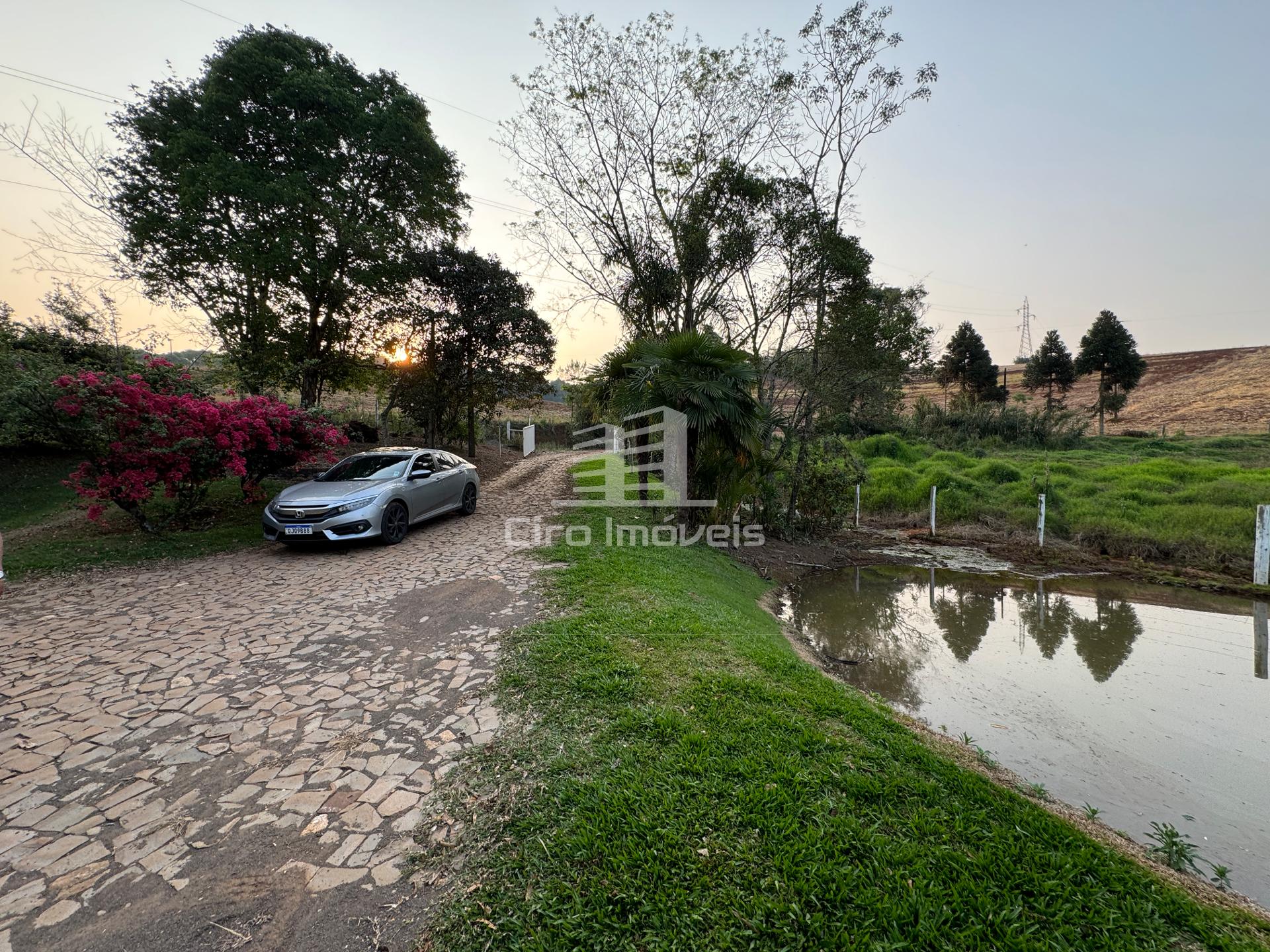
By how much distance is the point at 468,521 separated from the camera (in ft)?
31.6

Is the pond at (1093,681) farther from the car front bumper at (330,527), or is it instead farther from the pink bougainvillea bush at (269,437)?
the pink bougainvillea bush at (269,437)

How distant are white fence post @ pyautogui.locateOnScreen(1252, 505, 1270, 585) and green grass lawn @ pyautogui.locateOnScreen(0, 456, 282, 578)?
54.4 ft

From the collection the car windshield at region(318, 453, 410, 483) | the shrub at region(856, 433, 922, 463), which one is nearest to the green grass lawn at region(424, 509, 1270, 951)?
the car windshield at region(318, 453, 410, 483)

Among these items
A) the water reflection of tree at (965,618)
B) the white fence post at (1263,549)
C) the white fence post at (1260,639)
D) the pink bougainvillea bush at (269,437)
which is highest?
the pink bougainvillea bush at (269,437)

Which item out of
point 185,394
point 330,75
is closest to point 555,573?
point 185,394

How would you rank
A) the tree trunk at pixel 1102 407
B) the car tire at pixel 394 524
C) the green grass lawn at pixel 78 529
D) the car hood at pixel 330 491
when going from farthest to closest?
the tree trunk at pixel 1102 407 → the car tire at pixel 394 524 → the car hood at pixel 330 491 → the green grass lawn at pixel 78 529

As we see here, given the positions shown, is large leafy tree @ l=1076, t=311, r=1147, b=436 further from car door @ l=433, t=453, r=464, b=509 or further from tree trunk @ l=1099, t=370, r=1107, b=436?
car door @ l=433, t=453, r=464, b=509

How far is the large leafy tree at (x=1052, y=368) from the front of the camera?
88.1 ft

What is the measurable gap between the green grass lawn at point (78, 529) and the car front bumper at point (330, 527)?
0.98 metres

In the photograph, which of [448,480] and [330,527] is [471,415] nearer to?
[448,480]

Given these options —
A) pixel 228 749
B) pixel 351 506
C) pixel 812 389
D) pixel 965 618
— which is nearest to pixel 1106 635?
pixel 965 618

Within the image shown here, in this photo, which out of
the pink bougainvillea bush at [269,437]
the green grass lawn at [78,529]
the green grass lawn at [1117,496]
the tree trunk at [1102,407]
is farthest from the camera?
the tree trunk at [1102,407]
